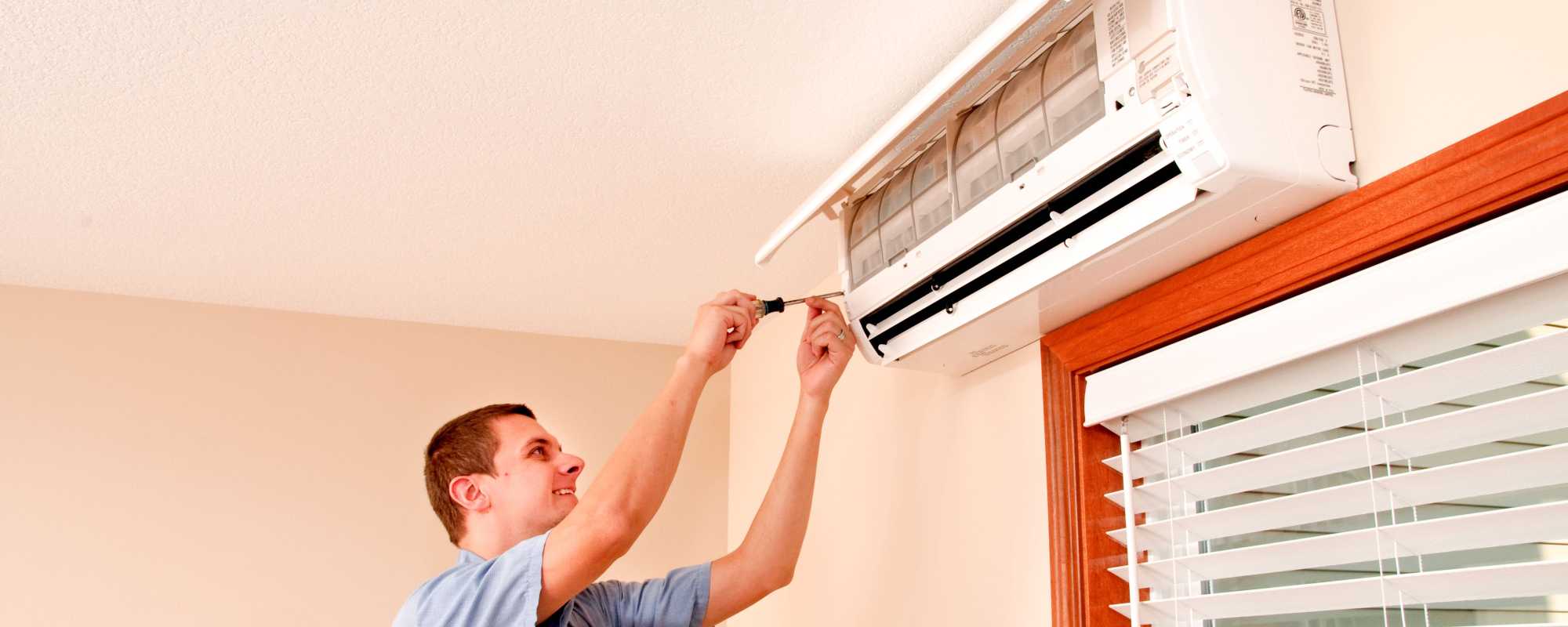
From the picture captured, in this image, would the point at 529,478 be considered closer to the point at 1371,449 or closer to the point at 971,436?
the point at 971,436

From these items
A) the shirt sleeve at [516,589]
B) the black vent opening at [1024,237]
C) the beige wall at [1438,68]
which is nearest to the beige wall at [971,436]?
the beige wall at [1438,68]

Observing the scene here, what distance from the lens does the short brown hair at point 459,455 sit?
204 centimetres

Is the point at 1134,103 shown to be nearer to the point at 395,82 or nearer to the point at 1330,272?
the point at 1330,272

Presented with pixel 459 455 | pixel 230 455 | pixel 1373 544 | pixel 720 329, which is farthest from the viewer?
pixel 230 455

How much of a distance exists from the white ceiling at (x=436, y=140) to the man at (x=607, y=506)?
0.40 m

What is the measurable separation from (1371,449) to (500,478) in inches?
52.4

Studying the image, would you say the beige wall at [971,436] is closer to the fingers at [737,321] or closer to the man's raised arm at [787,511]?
the man's raised arm at [787,511]

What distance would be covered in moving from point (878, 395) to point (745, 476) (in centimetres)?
Result: 90

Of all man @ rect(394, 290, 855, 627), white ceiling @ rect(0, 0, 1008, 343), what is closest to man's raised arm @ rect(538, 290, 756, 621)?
man @ rect(394, 290, 855, 627)

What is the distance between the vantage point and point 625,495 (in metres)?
1.67

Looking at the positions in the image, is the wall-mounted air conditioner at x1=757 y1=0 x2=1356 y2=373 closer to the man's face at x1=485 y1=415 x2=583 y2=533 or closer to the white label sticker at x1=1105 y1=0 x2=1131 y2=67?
the white label sticker at x1=1105 y1=0 x2=1131 y2=67

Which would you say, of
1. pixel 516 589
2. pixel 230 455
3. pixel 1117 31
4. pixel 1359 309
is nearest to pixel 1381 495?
pixel 1359 309

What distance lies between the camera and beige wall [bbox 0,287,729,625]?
2945mm

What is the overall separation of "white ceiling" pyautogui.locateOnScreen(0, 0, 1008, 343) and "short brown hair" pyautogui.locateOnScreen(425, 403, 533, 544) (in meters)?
0.53
